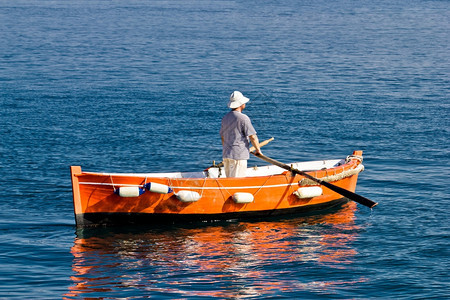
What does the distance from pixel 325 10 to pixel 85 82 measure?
136 ft

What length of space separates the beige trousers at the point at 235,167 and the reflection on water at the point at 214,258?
0.96 meters

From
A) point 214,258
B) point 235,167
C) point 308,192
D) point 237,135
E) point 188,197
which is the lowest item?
point 214,258

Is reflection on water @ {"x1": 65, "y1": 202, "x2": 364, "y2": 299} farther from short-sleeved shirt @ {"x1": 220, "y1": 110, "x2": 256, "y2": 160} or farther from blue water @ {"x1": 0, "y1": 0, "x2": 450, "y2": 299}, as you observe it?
short-sleeved shirt @ {"x1": 220, "y1": 110, "x2": 256, "y2": 160}

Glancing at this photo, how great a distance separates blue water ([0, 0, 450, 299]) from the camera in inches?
Answer: 465

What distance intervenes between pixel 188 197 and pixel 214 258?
66.1 inches

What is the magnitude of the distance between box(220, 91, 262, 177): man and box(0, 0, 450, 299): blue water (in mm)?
1213

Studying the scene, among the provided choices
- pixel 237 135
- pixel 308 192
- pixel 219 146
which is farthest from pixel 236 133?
pixel 219 146

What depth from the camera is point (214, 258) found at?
41.4ft

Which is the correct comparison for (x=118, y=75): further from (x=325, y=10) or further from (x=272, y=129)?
(x=325, y=10)

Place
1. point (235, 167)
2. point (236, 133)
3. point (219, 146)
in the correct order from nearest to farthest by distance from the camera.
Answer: point (236, 133), point (235, 167), point (219, 146)

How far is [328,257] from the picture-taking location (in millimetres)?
12758

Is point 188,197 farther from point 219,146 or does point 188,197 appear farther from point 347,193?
point 219,146

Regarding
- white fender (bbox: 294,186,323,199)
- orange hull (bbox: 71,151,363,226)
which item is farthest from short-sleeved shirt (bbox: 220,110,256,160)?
white fender (bbox: 294,186,323,199)

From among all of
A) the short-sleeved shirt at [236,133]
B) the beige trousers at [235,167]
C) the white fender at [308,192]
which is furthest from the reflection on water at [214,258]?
the short-sleeved shirt at [236,133]
